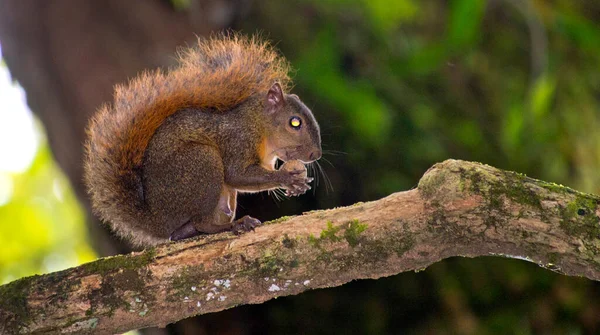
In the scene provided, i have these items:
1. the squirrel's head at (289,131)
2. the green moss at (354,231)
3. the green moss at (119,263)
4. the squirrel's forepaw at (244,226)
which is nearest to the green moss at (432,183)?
the green moss at (354,231)

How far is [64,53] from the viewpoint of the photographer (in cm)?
503

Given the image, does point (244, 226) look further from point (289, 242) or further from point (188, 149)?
point (188, 149)

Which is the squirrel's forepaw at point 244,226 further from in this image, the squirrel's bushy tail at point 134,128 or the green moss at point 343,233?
the squirrel's bushy tail at point 134,128

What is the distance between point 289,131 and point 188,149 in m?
0.63

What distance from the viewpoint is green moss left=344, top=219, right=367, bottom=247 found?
239 centimetres

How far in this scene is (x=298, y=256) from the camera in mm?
2410

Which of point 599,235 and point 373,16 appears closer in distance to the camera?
point 599,235

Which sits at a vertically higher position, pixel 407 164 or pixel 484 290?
pixel 407 164

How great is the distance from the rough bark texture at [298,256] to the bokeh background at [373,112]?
1.98 meters

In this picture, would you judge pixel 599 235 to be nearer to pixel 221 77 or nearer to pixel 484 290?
pixel 221 77

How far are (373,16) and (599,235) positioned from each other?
2929 millimetres

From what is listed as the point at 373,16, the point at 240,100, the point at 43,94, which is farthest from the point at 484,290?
the point at 43,94

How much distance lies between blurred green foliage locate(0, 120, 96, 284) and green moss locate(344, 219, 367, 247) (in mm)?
5087

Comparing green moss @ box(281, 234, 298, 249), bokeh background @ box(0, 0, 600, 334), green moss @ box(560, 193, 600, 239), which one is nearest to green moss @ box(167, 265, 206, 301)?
green moss @ box(281, 234, 298, 249)
